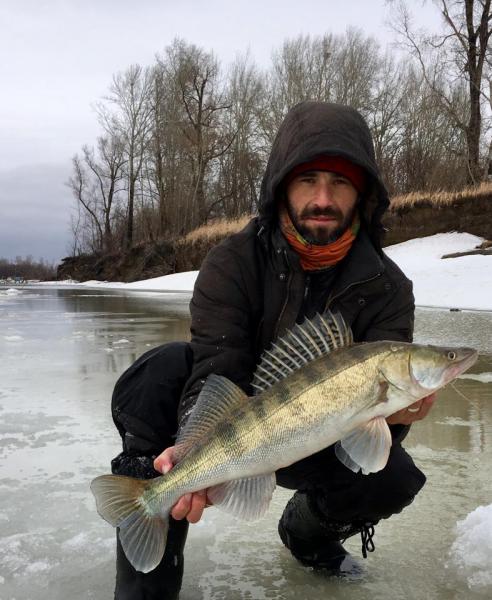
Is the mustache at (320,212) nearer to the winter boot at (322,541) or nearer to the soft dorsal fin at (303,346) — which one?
the soft dorsal fin at (303,346)

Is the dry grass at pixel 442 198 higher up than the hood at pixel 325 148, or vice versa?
the dry grass at pixel 442 198

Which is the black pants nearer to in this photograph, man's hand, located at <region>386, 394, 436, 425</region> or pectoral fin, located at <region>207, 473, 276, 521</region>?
man's hand, located at <region>386, 394, 436, 425</region>

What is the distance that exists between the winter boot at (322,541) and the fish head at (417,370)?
641 mm

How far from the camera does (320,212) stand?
2213 millimetres

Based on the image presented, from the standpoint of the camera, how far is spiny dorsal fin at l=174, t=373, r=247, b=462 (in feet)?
5.62

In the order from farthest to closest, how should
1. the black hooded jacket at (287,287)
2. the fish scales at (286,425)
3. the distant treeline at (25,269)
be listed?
the distant treeline at (25,269) → the black hooded jacket at (287,287) → the fish scales at (286,425)

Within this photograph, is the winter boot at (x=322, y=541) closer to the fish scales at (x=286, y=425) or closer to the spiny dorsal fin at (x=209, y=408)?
the fish scales at (x=286, y=425)

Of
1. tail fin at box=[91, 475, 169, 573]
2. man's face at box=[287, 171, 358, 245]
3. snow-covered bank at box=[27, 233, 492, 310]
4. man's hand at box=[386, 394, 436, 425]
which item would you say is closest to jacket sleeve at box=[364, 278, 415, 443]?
man's hand at box=[386, 394, 436, 425]

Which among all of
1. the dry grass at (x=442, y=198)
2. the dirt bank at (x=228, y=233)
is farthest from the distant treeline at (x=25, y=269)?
the dry grass at (x=442, y=198)

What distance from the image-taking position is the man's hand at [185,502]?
1.65 metres

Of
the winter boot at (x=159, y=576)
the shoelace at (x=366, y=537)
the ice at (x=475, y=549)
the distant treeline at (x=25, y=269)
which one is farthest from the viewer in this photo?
the distant treeline at (x=25, y=269)

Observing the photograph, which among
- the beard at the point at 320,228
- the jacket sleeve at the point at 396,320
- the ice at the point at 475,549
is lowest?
the ice at the point at 475,549

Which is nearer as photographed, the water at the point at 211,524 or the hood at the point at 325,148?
the water at the point at 211,524

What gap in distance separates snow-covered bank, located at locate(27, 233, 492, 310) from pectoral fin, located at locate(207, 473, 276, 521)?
959cm
